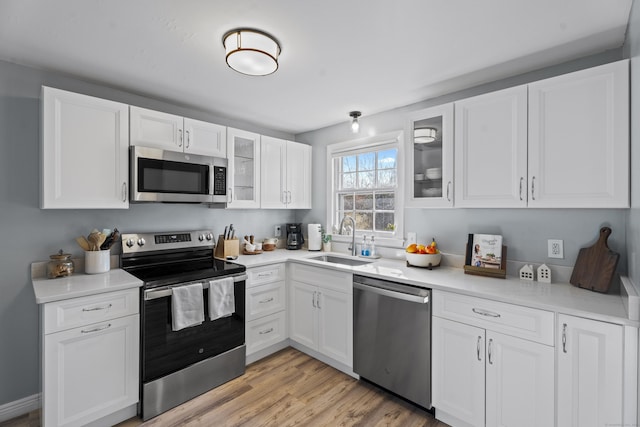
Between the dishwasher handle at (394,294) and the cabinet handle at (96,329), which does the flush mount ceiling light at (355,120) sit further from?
the cabinet handle at (96,329)

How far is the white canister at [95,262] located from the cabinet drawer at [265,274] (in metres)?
1.10

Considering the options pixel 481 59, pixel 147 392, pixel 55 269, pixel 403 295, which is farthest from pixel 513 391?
pixel 55 269

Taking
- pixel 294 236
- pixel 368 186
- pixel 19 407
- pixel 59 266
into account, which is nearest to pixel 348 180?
pixel 368 186

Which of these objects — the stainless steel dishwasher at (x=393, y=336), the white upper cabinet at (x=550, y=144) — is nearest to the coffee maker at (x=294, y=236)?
the stainless steel dishwasher at (x=393, y=336)

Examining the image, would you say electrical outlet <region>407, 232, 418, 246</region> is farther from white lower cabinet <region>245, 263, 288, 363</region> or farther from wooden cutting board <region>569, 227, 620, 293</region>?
white lower cabinet <region>245, 263, 288, 363</region>

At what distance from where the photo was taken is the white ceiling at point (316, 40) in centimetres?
151

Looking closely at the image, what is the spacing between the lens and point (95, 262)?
223 centimetres

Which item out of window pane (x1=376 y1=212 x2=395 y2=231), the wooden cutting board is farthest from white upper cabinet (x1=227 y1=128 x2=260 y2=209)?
the wooden cutting board

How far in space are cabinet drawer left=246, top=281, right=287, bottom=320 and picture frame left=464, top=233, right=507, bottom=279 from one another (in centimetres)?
171

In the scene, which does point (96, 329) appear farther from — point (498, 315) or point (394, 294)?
point (498, 315)

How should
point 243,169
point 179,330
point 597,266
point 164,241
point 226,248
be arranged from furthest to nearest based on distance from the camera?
1. point 243,169
2. point 226,248
3. point 164,241
4. point 179,330
5. point 597,266

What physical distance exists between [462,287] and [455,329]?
27 cm

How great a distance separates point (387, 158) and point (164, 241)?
91.2 inches

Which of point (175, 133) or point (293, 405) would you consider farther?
point (175, 133)
